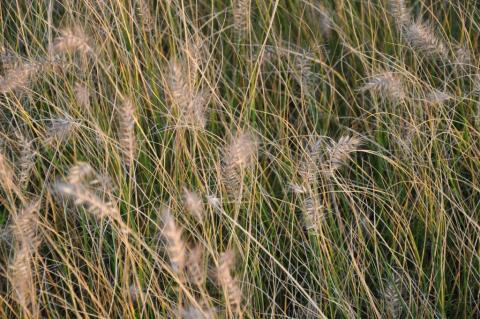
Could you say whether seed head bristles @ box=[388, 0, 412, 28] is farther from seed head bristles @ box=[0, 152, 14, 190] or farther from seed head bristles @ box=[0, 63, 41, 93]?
seed head bristles @ box=[0, 152, 14, 190]

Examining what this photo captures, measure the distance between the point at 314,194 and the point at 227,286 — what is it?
412mm

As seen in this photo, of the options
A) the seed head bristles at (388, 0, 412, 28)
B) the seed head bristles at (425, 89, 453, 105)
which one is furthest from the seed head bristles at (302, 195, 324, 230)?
the seed head bristles at (388, 0, 412, 28)

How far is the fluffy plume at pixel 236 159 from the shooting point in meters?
1.80

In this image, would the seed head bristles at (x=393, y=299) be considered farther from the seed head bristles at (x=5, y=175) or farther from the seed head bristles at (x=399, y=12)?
the seed head bristles at (x=5, y=175)

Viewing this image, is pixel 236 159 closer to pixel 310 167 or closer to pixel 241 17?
pixel 310 167

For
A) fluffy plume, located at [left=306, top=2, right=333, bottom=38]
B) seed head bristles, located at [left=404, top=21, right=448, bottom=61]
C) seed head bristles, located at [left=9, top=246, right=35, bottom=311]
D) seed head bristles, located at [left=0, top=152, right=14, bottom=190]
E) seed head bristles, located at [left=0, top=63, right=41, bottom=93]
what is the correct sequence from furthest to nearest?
fluffy plume, located at [left=306, top=2, right=333, bottom=38]
seed head bristles, located at [left=404, top=21, right=448, bottom=61]
seed head bristles, located at [left=0, top=63, right=41, bottom=93]
seed head bristles, located at [left=0, top=152, right=14, bottom=190]
seed head bristles, located at [left=9, top=246, right=35, bottom=311]

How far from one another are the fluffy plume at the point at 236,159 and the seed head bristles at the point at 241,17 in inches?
21.0

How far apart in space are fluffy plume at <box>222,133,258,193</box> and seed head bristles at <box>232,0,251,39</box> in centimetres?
53

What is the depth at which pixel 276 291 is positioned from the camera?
2.02 metres

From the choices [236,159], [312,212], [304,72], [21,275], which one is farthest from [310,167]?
[21,275]

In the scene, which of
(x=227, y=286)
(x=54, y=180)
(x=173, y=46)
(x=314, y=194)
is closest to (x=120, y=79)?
(x=173, y=46)

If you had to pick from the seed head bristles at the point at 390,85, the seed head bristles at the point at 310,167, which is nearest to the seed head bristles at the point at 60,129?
the seed head bristles at the point at 310,167

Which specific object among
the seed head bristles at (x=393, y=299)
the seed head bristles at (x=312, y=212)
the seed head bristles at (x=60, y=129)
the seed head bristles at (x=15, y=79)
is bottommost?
the seed head bristles at (x=393, y=299)

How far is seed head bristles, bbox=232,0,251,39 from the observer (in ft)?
7.67
